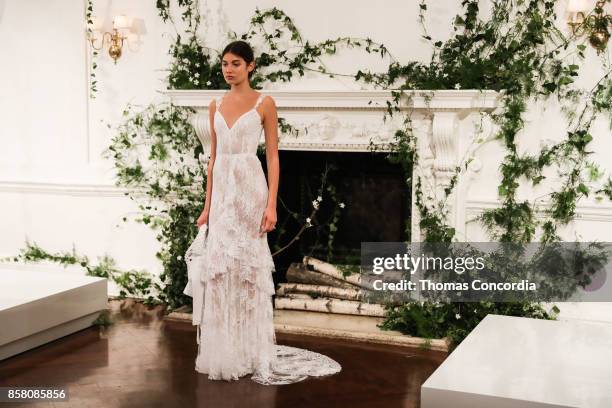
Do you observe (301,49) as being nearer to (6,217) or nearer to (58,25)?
(58,25)

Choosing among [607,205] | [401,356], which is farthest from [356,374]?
[607,205]

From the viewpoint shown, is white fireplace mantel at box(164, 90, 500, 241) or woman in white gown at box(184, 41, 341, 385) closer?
woman in white gown at box(184, 41, 341, 385)

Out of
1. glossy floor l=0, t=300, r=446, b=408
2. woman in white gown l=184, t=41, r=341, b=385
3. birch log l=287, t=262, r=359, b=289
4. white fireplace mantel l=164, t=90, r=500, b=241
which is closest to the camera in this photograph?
glossy floor l=0, t=300, r=446, b=408

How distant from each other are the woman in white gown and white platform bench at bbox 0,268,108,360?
108 centimetres

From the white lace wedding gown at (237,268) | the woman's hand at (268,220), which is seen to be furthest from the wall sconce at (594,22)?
the woman's hand at (268,220)

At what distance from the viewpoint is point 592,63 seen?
185 inches

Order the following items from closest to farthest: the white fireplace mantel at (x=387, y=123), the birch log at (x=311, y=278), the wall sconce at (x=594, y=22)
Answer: the wall sconce at (x=594, y=22)
the white fireplace mantel at (x=387, y=123)
the birch log at (x=311, y=278)

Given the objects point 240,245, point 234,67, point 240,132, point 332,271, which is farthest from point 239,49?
point 332,271

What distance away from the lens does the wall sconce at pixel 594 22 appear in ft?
15.1

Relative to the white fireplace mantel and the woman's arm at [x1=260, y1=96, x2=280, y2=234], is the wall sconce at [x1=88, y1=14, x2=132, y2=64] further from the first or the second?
the woman's arm at [x1=260, y1=96, x2=280, y2=234]

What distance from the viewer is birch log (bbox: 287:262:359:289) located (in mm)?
5406

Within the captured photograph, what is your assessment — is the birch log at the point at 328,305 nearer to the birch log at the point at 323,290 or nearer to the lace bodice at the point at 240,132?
the birch log at the point at 323,290

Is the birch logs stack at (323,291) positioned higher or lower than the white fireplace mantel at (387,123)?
lower

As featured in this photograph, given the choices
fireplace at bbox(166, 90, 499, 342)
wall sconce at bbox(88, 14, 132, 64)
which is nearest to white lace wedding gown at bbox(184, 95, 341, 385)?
fireplace at bbox(166, 90, 499, 342)
